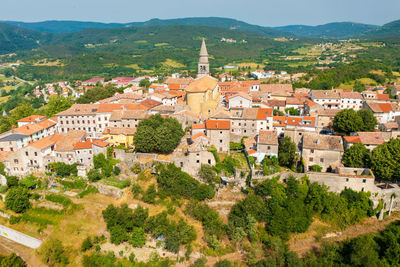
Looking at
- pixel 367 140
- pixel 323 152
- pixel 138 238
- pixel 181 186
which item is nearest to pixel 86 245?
pixel 138 238

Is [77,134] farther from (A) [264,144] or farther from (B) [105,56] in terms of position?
(B) [105,56]

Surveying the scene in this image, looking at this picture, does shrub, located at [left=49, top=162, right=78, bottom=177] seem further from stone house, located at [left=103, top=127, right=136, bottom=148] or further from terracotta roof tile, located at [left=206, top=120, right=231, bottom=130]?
terracotta roof tile, located at [left=206, top=120, right=231, bottom=130]

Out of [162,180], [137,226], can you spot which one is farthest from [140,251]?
[162,180]

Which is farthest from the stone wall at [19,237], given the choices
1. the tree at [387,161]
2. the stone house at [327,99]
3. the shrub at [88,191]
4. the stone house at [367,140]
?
the stone house at [327,99]

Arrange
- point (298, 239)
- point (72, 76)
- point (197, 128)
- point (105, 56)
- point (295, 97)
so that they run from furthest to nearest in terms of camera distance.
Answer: point (105, 56) < point (72, 76) < point (295, 97) < point (197, 128) < point (298, 239)

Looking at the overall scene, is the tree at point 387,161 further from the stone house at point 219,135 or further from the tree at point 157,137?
the tree at point 157,137

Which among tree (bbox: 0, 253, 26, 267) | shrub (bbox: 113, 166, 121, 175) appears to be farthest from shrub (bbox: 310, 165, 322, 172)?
tree (bbox: 0, 253, 26, 267)

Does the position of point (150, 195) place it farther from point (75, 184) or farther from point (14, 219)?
point (14, 219)
